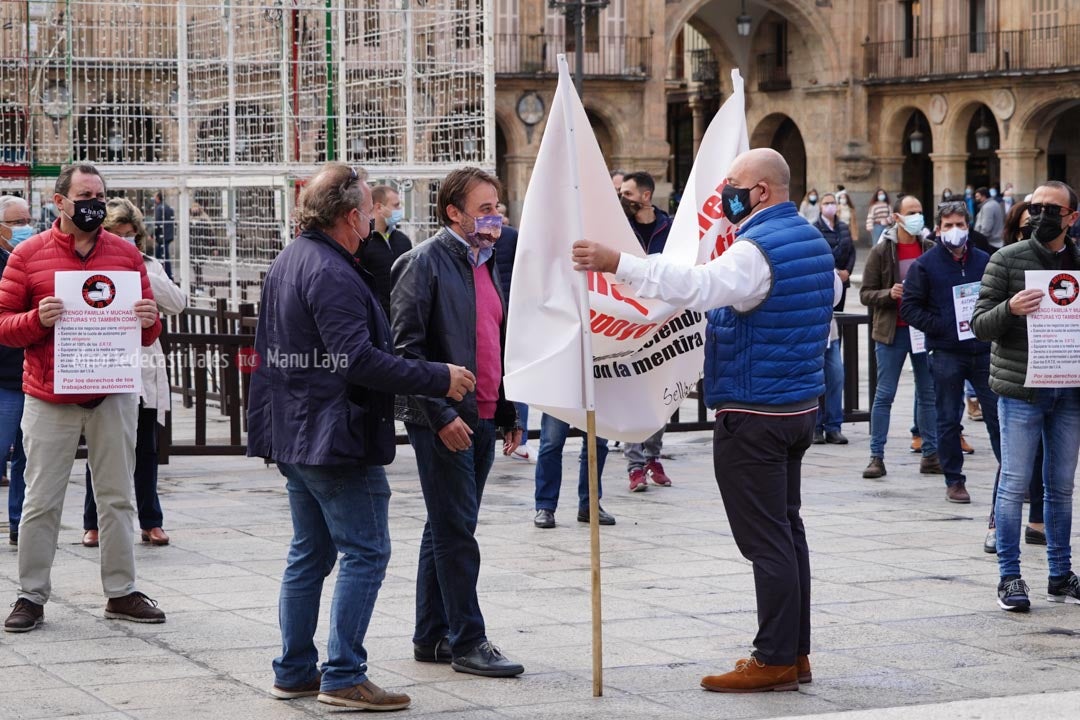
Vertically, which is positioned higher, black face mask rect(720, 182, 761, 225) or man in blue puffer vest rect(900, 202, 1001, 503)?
black face mask rect(720, 182, 761, 225)

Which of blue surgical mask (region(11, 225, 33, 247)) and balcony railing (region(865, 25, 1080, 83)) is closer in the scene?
blue surgical mask (region(11, 225, 33, 247))

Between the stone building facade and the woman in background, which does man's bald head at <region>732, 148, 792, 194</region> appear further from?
the stone building facade

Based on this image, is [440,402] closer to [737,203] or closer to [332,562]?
[332,562]

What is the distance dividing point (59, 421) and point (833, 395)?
23.2 ft

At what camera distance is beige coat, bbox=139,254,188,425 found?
8.32m

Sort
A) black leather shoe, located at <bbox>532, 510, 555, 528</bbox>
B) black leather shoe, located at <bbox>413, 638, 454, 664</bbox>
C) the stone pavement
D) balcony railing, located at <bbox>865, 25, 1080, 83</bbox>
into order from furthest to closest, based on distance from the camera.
Answer: balcony railing, located at <bbox>865, 25, 1080, 83</bbox>, black leather shoe, located at <bbox>532, 510, 555, 528</bbox>, black leather shoe, located at <bbox>413, 638, 454, 664</bbox>, the stone pavement

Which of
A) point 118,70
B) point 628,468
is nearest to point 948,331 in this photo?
point 628,468

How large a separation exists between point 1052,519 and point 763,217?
2.36 metres

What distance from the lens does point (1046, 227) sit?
24.6 ft

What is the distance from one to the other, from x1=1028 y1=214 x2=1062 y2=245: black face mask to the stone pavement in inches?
61.4

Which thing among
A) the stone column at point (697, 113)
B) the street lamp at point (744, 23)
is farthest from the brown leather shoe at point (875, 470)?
the stone column at point (697, 113)

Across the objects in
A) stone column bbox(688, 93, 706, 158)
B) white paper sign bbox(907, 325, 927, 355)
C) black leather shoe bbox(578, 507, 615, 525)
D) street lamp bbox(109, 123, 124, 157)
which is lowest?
black leather shoe bbox(578, 507, 615, 525)

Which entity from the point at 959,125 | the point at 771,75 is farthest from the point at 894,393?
the point at 771,75

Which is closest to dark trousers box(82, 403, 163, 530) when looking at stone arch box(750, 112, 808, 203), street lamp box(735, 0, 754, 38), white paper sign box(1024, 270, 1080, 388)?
white paper sign box(1024, 270, 1080, 388)
